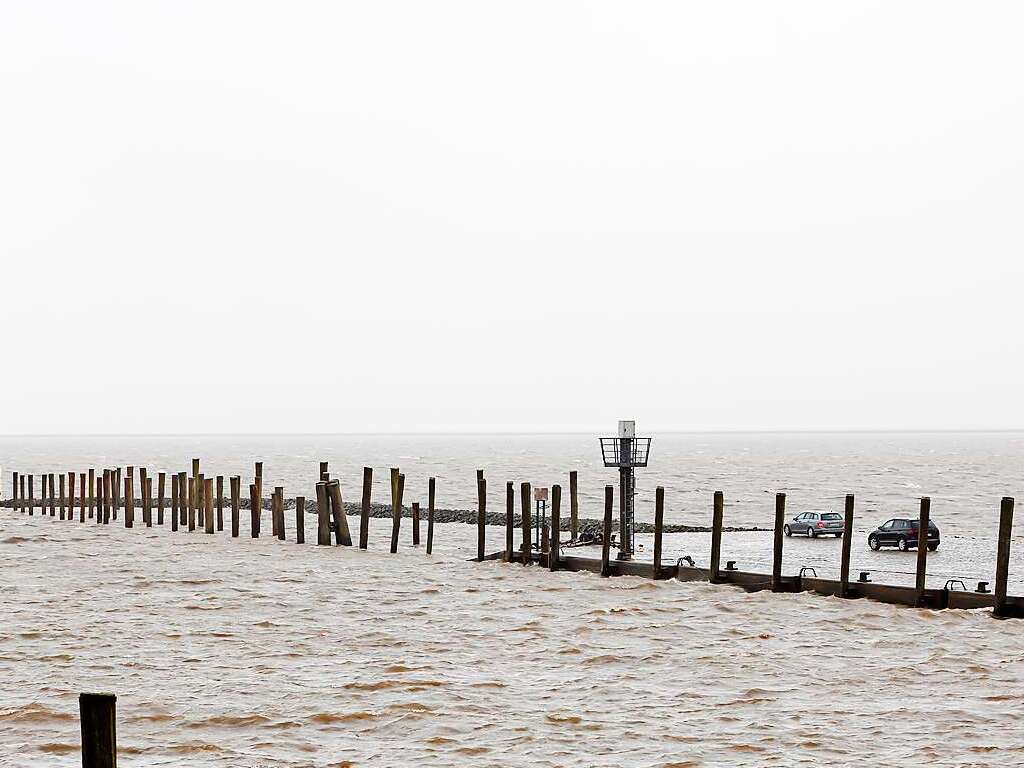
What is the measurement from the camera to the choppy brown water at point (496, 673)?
17.4m

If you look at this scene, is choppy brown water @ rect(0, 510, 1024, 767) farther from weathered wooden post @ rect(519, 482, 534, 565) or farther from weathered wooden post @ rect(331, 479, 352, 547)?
weathered wooden post @ rect(331, 479, 352, 547)

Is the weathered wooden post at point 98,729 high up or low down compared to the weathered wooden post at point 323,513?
up

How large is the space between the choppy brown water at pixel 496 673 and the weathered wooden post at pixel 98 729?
8.46 m

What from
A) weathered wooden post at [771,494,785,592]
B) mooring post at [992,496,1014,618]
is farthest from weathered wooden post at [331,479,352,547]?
mooring post at [992,496,1014,618]

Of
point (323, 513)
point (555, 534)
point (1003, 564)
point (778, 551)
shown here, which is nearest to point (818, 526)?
point (555, 534)

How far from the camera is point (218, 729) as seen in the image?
18.1 metres

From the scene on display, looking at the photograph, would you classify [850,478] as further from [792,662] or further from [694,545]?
[792,662]

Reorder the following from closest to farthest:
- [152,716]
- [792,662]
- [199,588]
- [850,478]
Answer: [152,716] → [792,662] → [199,588] → [850,478]

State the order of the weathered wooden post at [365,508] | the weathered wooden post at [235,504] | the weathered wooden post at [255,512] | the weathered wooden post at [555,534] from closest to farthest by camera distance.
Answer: the weathered wooden post at [555,534] → the weathered wooden post at [365,508] → the weathered wooden post at [255,512] → the weathered wooden post at [235,504]

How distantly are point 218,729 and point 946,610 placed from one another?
1633cm

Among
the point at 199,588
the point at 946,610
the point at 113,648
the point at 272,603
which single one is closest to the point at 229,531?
the point at 199,588

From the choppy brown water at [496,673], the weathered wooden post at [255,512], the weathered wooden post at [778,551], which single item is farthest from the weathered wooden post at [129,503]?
the weathered wooden post at [778,551]

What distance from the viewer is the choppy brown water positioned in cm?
1736

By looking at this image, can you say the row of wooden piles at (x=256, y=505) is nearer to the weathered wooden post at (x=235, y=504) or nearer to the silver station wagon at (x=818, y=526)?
the weathered wooden post at (x=235, y=504)
